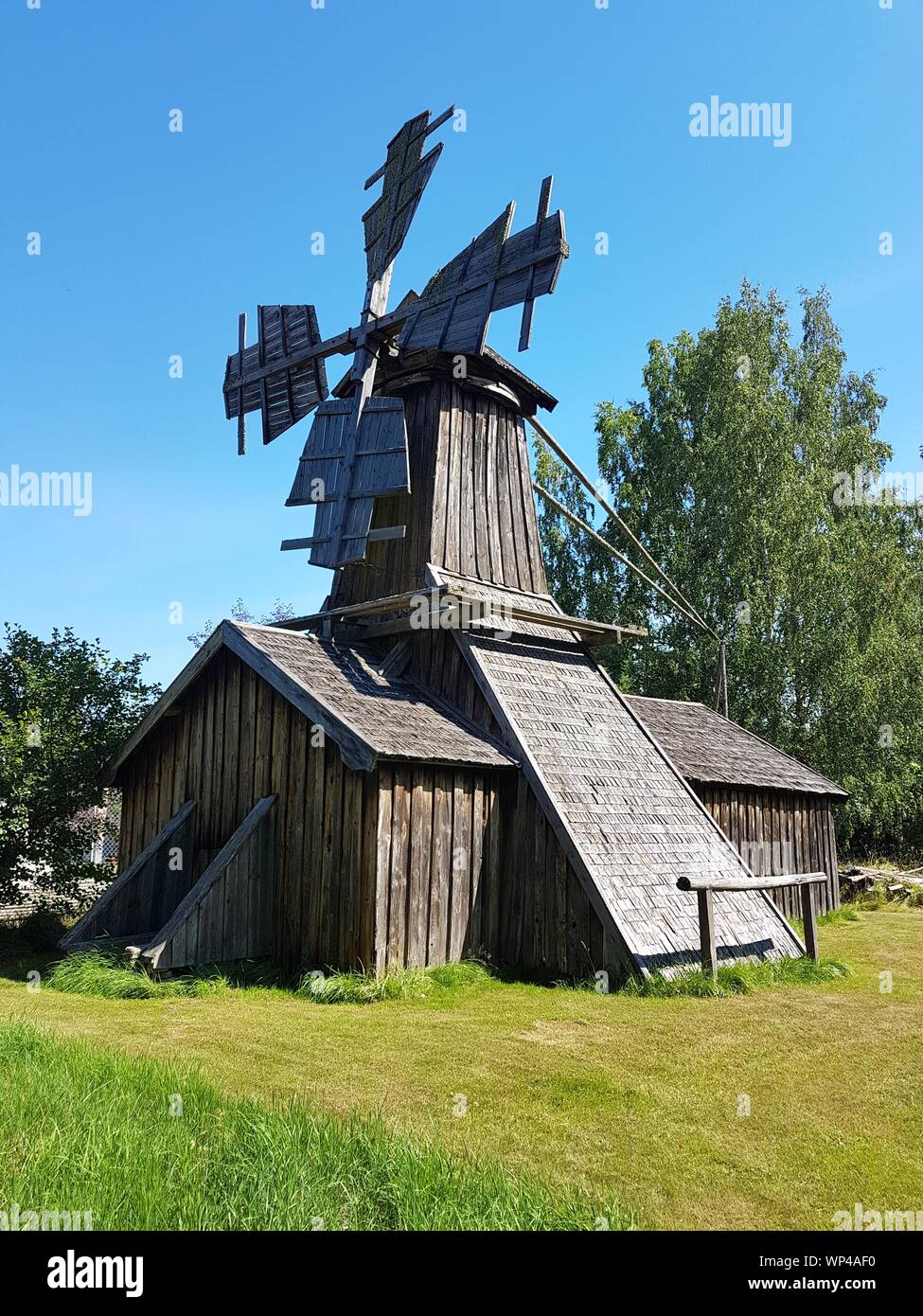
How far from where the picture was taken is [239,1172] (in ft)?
15.4

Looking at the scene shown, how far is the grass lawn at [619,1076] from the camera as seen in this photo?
17.2 feet

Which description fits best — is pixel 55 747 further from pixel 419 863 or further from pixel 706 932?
pixel 706 932

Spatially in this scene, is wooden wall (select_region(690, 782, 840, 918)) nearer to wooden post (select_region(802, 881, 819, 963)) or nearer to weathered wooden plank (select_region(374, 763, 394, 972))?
wooden post (select_region(802, 881, 819, 963))

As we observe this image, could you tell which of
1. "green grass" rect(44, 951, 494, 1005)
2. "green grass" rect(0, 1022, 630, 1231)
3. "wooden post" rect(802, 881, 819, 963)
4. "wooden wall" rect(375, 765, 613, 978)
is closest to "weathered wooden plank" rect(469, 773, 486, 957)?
"wooden wall" rect(375, 765, 613, 978)

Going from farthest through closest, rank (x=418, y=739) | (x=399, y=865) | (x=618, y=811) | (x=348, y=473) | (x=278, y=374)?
(x=278, y=374), (x=348, y=473), (x=618, y=811), (x=418, y=739), (x=399, y=865)

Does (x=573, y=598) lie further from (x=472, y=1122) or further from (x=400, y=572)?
(x=472, y=1122)

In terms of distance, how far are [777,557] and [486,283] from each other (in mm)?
16905

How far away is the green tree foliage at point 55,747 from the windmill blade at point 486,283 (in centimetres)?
822

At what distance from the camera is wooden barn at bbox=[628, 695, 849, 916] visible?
1831cm

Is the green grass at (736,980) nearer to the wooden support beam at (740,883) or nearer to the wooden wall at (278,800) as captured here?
the wooden support beam at (740,883)

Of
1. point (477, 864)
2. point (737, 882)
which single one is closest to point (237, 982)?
point (477, 864)

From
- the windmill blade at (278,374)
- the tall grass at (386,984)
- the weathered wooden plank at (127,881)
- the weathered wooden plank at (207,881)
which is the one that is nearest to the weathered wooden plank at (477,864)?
the tall grass at (386,984)

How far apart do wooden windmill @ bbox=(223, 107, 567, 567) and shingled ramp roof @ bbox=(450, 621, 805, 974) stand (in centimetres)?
299

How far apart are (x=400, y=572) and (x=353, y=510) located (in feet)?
4.50
